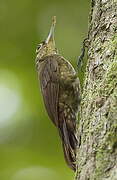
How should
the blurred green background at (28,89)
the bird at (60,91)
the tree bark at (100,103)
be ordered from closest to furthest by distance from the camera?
the tree bark at (100,103) < the bird at (60,91) < the blurred green background at (28,89)

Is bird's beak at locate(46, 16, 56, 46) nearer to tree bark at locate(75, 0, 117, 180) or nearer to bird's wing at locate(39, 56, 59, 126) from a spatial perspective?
bird's wing at locate(39, 56, 59, 126)

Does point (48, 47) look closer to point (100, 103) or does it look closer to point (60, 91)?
point (60, 91)

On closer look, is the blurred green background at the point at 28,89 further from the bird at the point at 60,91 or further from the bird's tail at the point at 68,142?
the bird's tail at the point at 68,142

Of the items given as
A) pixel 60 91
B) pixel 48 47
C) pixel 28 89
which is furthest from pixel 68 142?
pixel 48 47

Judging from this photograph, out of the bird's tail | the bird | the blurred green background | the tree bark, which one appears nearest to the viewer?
the tree bark

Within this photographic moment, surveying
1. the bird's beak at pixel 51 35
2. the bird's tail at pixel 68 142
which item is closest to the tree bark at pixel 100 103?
the bird's tail at pixel 68 142

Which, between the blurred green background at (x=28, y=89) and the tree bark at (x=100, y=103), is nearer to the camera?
the tree bark at (x=100, y=103)

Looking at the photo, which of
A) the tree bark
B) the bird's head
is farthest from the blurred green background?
the tree bark

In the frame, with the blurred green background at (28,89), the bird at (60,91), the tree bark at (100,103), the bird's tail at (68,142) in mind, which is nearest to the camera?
the tree bark at (100,103)
